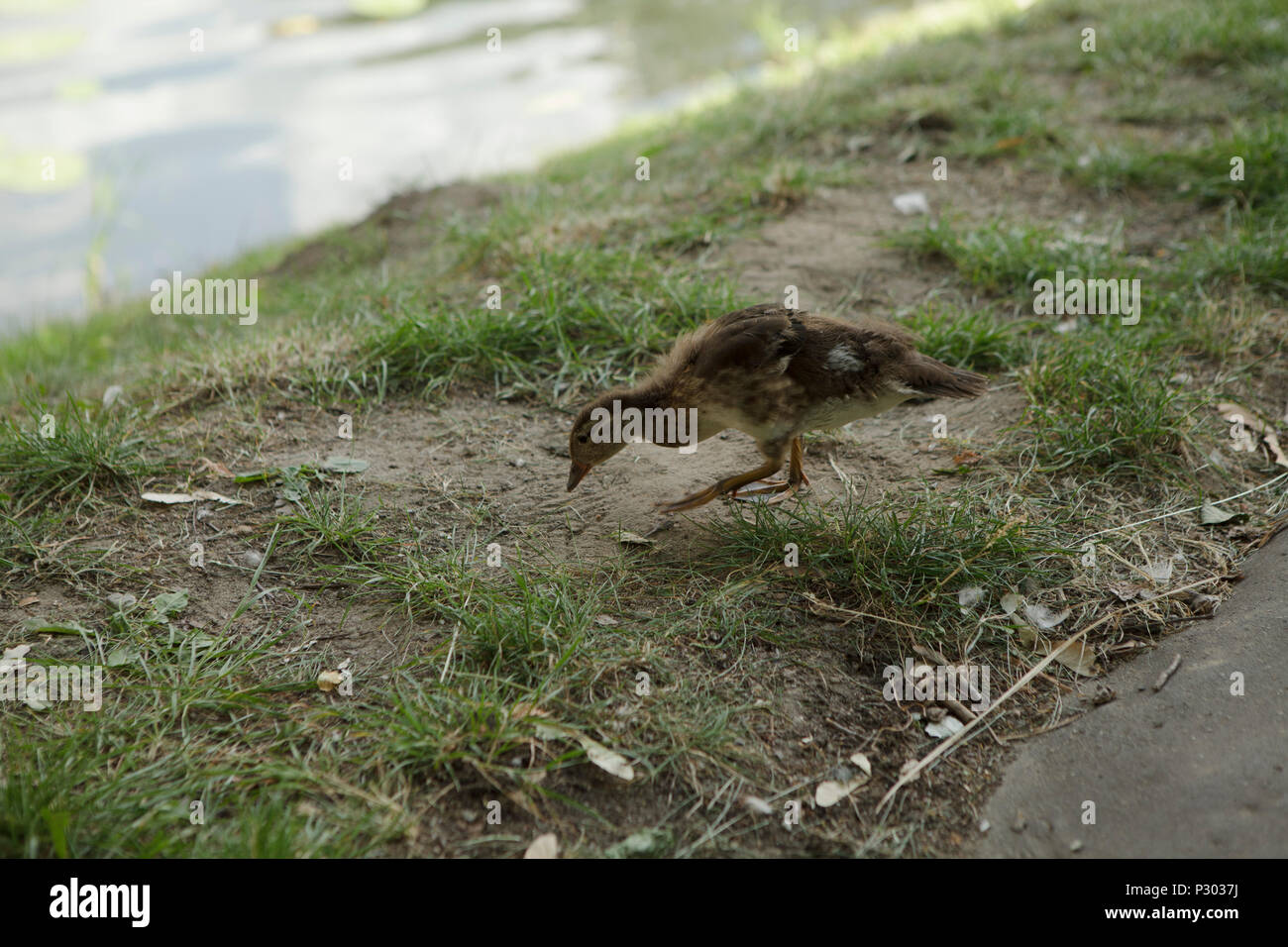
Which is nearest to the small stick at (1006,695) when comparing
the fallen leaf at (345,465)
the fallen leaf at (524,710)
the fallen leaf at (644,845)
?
the fallen leaf at (644,845)

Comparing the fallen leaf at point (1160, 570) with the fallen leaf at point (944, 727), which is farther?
the fallen leaf at point (1160, 570)

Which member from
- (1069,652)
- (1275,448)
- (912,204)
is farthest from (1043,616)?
(912,204)

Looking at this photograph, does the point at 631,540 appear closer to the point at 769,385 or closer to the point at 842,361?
the point at 769,385

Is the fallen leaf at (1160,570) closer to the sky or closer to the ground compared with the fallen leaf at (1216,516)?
closer to the ground

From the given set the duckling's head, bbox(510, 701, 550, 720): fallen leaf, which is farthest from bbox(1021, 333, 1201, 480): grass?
bbox(510, 701, 550, 720): fallen leaf

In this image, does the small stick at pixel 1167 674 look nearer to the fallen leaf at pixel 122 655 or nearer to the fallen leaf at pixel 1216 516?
the fallen leaf at pixel 1216 516

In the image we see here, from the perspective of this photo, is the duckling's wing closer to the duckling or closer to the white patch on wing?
the duckling
